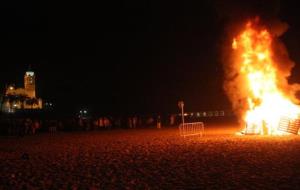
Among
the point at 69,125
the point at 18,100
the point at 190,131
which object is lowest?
the point at 190,131

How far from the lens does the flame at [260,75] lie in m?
28.2

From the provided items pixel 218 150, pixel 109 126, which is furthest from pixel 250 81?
pixel 109 126

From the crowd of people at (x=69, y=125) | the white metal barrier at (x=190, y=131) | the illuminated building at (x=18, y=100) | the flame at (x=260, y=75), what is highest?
the illuminated building at (x=18, y=100)

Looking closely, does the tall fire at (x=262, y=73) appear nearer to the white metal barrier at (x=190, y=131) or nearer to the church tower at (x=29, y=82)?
the white metal barrier at (x=190, y=131)

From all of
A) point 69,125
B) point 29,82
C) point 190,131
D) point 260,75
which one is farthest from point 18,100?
point 260,75

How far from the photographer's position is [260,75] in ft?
92.8

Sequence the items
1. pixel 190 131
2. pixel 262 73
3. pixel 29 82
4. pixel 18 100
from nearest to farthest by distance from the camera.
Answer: pixel 262 73
pixel 190 131
pixel 18 100
pixel 29 82

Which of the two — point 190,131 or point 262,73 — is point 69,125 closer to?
point 190,131

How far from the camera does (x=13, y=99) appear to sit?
112 m

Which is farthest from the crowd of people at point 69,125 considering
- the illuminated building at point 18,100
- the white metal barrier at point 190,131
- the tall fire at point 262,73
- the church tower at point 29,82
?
the church tower at point 29,82

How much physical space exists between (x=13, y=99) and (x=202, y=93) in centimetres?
5134

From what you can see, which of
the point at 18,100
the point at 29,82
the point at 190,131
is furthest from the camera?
the point at 29,82

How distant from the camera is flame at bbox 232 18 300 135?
1112 inches

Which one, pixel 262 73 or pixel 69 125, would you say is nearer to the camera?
pixel 262 73
